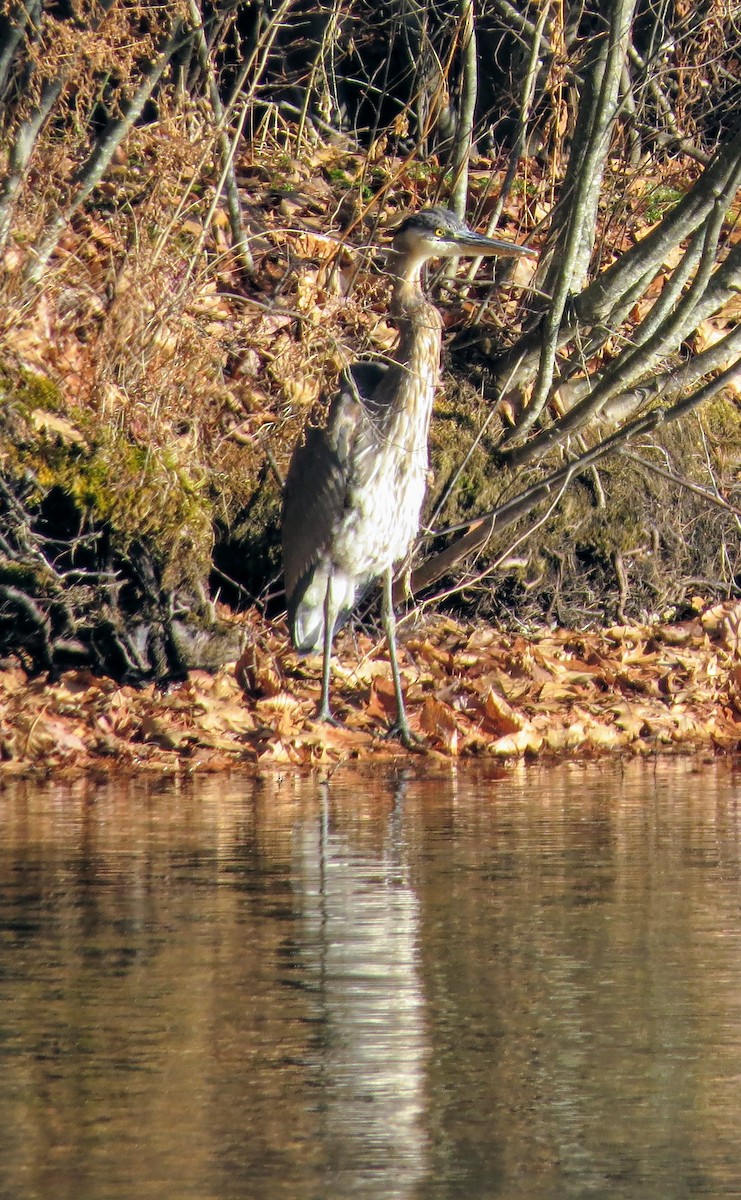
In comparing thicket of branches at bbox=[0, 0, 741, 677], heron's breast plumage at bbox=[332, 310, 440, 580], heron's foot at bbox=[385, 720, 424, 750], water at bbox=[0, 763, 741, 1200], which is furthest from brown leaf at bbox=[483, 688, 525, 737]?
water at bbox=[0, 763, 741, 1200]

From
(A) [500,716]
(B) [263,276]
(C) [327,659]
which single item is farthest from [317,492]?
(B) [263,276]

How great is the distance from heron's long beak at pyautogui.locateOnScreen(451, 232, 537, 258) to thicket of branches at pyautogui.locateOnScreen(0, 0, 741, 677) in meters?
0.23

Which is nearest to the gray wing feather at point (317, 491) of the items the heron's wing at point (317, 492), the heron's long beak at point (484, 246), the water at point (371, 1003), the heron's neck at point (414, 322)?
the heron's wing at point (317, 492)

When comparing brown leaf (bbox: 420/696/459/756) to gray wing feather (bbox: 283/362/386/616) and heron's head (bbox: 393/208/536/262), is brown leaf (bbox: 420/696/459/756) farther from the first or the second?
heron's head (bbox: 393/208/536/262)

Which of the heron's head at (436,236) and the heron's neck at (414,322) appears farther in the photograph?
the heron's neck at (414,322)

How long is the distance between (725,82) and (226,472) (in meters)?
3.88

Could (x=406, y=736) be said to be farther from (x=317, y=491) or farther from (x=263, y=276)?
(x=263, y=276)

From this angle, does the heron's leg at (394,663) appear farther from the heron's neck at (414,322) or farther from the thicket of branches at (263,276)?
the heron's neck at (414,322)

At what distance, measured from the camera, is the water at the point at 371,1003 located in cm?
305

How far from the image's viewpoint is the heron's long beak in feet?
30.9

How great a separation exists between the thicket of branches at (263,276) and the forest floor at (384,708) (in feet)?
1.30

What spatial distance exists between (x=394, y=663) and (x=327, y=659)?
0.32 meters

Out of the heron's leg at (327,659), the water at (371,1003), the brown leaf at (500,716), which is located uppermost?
the heron's leg at (327,659)

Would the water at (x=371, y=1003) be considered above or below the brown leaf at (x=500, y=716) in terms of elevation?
below
